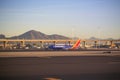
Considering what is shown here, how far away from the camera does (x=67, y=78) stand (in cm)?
1559

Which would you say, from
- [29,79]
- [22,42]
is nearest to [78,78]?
[29,79]

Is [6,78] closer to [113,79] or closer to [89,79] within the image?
[89,79]

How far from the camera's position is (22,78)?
50.7ft

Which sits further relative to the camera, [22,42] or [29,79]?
[22,42]

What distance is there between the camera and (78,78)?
1569 centimetres

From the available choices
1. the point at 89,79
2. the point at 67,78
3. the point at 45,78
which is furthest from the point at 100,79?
the point at 45,78

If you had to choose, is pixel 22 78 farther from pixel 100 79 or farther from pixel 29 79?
pixel 100 79

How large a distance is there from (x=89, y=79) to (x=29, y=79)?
390cm

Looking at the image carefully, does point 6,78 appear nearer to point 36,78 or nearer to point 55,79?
point 36,78

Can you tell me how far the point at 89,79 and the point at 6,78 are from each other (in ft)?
18.0

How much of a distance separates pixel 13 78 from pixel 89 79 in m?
5.03

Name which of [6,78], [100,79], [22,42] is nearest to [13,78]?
[6,78]

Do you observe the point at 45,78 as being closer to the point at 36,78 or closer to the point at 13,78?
the point at 36,78

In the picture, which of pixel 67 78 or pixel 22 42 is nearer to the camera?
pixel 67 78
